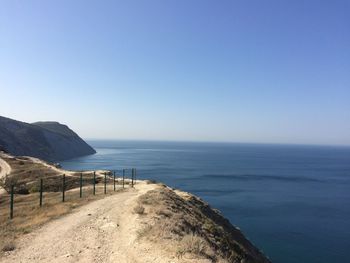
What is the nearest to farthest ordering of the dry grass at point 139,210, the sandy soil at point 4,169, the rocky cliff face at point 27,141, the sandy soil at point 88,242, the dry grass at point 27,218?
the sandy soil at point 88,242 < the dry grass at point 27,218 < the dry grass at point 139,210 < the sandy soil at point 4,169 < the rocky cliff face at point 27,141

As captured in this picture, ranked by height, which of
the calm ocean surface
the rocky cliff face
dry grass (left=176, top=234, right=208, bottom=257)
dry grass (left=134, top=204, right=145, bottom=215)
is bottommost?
the calm ocean surface

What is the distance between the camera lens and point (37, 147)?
574 feet

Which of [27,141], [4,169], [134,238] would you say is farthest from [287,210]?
[27,141]

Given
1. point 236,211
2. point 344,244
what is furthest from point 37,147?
point 344,244

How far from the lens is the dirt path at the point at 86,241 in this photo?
1434 centimetres

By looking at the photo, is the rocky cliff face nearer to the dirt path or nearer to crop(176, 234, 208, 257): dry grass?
the dirt path

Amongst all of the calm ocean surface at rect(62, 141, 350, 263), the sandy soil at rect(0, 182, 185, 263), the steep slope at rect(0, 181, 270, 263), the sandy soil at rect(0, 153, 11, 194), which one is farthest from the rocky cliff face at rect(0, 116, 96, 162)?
the steep slope at rect(0, 181, 270, 263)

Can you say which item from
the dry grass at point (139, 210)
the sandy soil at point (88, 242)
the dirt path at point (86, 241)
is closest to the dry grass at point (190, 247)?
the sandy soil at point (88, 242)

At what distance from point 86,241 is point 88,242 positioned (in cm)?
23

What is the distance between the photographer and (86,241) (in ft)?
54.9

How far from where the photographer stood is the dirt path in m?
14.3

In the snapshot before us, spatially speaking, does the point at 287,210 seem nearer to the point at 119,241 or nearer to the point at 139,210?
the point at 139,210

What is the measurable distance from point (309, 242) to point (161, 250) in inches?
1750

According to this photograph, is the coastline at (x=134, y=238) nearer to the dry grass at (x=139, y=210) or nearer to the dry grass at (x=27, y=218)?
the dry grass at (x=139, y=210)
